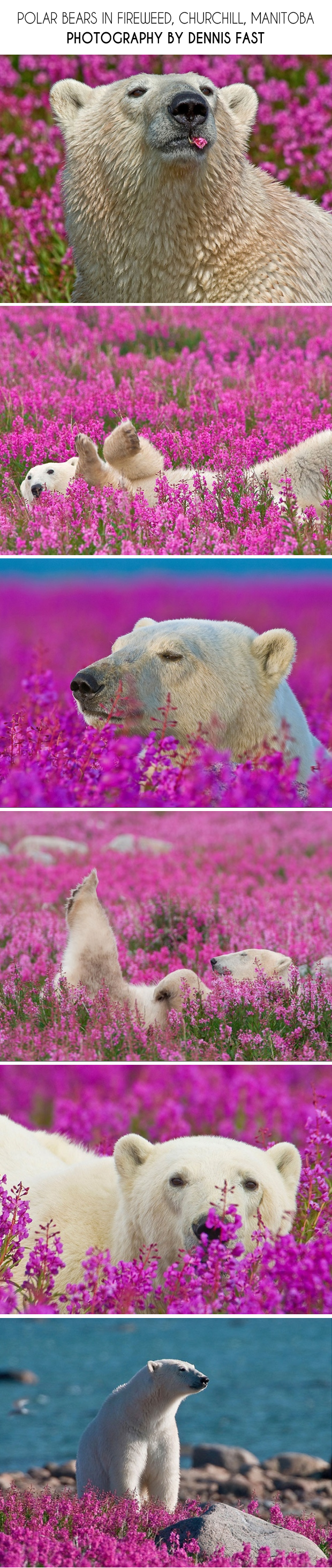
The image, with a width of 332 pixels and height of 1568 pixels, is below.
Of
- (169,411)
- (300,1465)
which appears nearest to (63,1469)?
(300,1465)

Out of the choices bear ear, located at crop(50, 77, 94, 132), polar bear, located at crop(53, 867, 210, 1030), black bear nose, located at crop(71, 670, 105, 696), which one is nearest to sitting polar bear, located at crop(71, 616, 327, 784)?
black bear nose, located at crop(71, 670, 105, 696)

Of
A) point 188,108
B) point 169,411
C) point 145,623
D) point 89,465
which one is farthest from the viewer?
point 169,411

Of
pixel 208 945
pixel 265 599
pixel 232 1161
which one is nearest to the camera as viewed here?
pixel 232 1161

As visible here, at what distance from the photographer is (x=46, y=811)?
22.6 ft

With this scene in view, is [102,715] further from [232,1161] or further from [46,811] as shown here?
[232,1161]

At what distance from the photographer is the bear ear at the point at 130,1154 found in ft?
19.5

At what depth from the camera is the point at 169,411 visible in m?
7.91

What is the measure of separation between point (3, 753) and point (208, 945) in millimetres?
1314

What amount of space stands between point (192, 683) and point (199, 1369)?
3.48m
